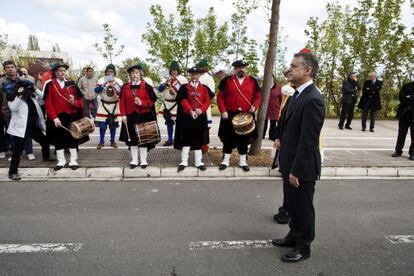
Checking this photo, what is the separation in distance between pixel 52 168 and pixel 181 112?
8.85 feet

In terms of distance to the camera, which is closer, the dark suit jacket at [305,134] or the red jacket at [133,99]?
the dark suit jacket at [305,134]

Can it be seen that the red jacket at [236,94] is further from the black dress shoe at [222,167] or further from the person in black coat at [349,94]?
the person in black coat at [349,94]

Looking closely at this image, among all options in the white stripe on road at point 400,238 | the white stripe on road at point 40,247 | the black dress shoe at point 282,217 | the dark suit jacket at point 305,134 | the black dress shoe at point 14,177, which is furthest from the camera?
the black dress shoe at point 14,177

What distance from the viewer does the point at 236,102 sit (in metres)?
6.35

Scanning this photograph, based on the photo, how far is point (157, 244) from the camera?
3.75 meters

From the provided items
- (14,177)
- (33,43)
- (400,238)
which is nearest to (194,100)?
(14,177)

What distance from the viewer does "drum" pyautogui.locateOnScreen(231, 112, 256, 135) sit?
19.4ft

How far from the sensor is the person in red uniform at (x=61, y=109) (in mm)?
6129

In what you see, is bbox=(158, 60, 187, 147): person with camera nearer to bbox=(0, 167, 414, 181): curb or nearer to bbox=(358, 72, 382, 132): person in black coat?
bbox=(0, 167, 414, 181): curb

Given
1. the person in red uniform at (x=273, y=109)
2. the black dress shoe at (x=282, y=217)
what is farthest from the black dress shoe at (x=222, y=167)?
the person in red uniform at (x=273, y=109)

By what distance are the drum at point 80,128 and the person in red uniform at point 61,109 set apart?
234 mm

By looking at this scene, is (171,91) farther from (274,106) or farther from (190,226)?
(190,226)

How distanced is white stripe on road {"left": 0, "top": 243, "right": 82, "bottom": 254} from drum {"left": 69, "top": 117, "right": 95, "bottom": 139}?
2739 millimetres

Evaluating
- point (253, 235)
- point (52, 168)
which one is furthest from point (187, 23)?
point (253, 235)
